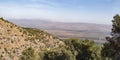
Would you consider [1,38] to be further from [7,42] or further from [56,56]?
[56,56]

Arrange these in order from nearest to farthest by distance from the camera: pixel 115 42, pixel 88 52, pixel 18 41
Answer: pixel 115 42, pixel 88 52, pixel 18 41

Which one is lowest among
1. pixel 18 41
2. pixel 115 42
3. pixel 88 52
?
pixel 88 52

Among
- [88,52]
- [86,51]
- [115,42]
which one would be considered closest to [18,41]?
[86,51]

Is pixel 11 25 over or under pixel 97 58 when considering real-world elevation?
over

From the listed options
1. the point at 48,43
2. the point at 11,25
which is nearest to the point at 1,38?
the point at 11,25

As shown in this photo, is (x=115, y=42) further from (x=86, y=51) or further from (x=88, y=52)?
(x=86, y=51)

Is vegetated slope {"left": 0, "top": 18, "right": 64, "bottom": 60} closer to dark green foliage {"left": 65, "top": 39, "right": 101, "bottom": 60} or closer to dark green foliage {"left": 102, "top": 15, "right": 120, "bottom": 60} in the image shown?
dark green foliage {"left": 65, "top": 39, "right": 101, "bottom": 60}

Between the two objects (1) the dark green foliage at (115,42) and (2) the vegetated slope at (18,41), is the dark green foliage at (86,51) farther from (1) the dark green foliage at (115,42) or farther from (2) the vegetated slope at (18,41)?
(2) the vegetated slope at (18,41)

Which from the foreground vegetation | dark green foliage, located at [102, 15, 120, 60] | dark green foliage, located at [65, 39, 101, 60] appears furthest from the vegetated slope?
dark green foliage, located at [102, 15, 120, 60]
